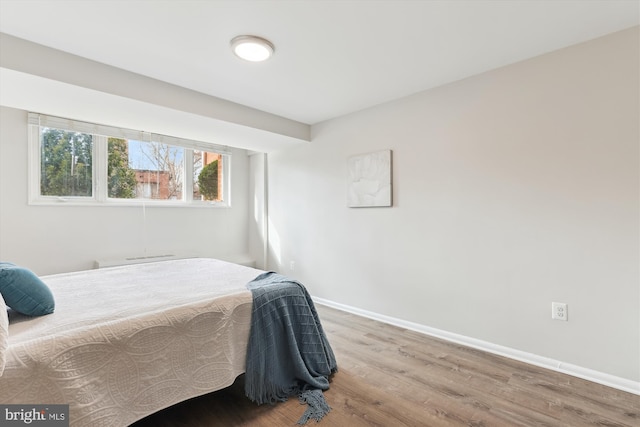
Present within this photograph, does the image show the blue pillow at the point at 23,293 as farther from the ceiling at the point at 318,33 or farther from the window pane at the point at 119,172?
the window pane at the point at 119,172

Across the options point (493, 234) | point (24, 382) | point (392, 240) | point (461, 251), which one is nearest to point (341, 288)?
point (392, 240)

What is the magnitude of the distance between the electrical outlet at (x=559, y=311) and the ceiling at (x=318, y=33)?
1.86 metres

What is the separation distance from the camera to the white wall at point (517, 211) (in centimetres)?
199

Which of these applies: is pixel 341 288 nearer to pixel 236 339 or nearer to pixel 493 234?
pixel 493 234

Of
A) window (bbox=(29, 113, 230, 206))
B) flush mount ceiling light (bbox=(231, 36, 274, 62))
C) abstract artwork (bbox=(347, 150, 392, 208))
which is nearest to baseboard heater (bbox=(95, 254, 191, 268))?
window (bbox=(29, 113, 230, 206))

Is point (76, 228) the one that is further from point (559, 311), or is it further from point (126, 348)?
point (559, 311)

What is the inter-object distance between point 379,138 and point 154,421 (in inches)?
116

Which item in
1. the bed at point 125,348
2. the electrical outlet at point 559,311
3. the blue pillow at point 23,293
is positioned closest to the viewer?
the bed at point 125,348

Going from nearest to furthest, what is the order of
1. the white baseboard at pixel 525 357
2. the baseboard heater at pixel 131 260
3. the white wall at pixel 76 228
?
the white baseboard at pixel 525 357
the white wall at pixel 76 228
the baseboard heater at pixel 131 260

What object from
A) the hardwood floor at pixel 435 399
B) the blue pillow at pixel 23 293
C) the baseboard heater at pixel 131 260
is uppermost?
the blue pillow at pixel 23 293

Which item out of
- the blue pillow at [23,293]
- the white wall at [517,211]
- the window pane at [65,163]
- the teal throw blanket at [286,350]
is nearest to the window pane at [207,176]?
the window pane at [65,163]

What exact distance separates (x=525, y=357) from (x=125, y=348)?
2.70m

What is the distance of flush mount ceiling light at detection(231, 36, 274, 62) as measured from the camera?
204cm

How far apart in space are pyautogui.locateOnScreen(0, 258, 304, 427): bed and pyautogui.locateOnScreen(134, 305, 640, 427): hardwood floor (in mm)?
279
